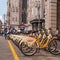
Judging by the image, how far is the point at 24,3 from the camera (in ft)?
494

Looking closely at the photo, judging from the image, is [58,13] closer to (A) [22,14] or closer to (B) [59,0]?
(B) [59,0]

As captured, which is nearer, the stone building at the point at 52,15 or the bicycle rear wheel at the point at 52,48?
the bicycle rear wheel at the point at 52,48

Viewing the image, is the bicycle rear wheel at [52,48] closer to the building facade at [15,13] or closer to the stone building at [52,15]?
Answer: the stone building at [52,15]

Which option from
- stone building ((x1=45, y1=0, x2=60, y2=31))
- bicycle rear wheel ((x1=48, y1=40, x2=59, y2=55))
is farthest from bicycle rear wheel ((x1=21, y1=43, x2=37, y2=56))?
stone building ((x1=45, y1=0, x2=60, y2=31))

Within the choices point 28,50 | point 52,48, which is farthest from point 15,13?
point 28,50

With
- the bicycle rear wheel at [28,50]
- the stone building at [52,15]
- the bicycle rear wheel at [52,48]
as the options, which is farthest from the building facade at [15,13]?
the bicycle rear wheel at [28,50]

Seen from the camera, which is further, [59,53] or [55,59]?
[59,53]

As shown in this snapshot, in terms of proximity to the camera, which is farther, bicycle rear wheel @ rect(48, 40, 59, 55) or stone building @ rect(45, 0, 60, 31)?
stone building @ rect(45, 0, 60, 31)

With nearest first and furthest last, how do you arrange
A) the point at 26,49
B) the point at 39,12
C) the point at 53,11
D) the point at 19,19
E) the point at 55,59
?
the point at 55,59 → the point at 26,49 → the point at 53,11 → the point at 39,12 → the point at 19,19

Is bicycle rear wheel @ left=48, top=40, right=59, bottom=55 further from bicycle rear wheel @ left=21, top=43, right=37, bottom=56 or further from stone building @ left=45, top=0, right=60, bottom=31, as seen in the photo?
stone building @ left=45, top=0, right=60, bottom=31

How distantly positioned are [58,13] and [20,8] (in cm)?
11171

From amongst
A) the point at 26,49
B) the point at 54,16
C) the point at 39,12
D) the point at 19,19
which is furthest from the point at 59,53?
the point at 19,19

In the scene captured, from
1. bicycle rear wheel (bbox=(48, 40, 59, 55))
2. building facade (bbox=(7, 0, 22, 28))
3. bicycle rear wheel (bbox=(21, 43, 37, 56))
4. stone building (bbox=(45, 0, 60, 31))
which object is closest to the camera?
bicycle rear wheel (bbox=(21, 43, 37, 56))

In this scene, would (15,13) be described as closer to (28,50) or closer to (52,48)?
(52,48)
